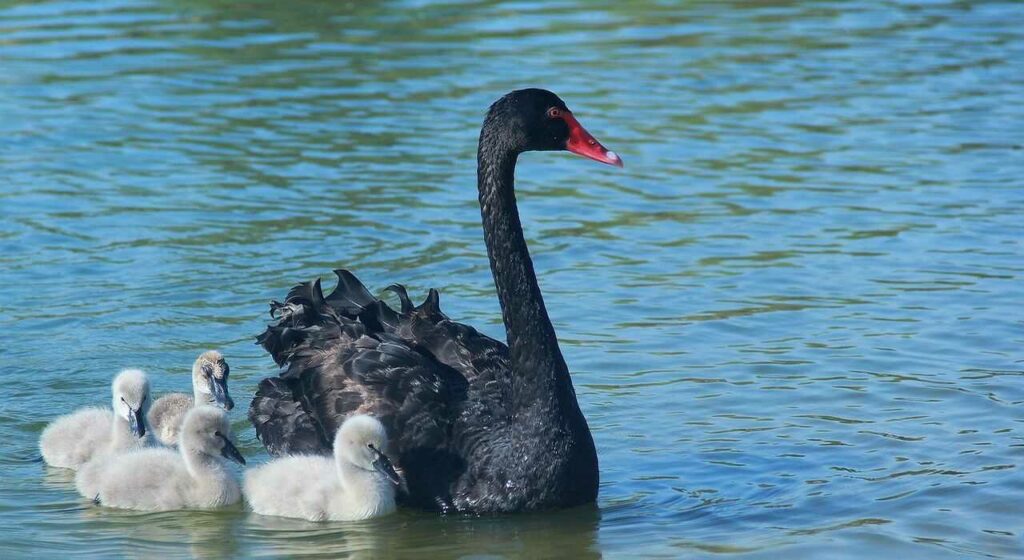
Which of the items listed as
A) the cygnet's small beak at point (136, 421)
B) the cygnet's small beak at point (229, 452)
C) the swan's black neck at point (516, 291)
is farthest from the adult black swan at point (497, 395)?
the cygnet's small beak at point (136, 421)

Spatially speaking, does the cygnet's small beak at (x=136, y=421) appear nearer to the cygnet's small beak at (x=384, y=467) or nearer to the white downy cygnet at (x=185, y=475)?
the white downy cygnet at (x=185, y=475)

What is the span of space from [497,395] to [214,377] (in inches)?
53.7

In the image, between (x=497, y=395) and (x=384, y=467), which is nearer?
(x=384, y=467)

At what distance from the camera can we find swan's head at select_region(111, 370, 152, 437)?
7.83m

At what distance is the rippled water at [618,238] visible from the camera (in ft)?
24.7

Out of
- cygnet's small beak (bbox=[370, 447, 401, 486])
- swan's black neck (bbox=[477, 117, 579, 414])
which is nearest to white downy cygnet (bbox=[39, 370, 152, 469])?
cygnet's small beak (bbox=[370, 447, 401, 486])

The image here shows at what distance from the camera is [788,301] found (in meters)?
10.5

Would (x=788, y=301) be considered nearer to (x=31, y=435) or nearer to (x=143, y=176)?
(x=31, y=435)

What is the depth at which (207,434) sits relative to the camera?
757 centimetres

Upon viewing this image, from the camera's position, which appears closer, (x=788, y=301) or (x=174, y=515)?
(x=174, y=515)

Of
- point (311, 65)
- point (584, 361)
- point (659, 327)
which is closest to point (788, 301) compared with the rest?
point (659, 327)

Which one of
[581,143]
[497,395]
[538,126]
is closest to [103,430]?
[497,395]

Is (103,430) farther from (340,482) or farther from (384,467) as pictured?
(384,467)

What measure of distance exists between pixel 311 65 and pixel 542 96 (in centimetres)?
1051
